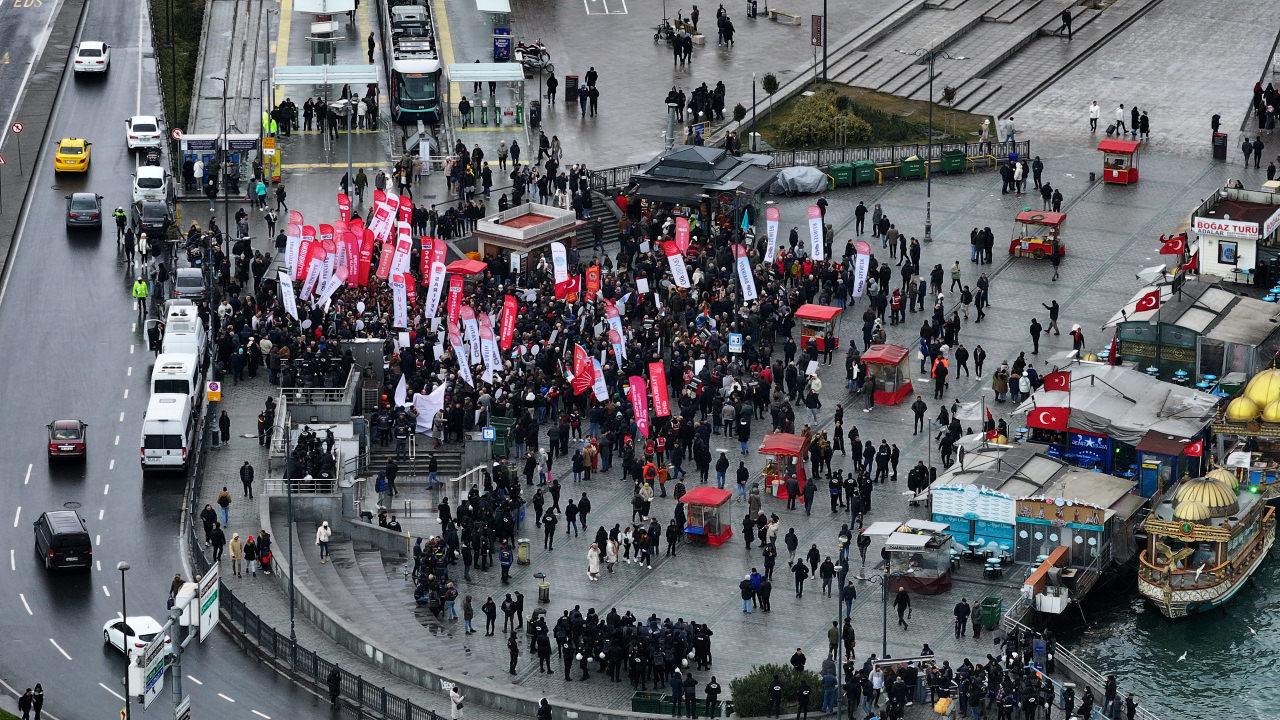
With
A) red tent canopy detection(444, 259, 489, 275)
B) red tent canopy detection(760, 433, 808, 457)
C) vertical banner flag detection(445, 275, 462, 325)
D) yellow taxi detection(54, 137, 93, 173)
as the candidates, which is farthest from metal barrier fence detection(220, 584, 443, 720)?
yellow taxi detection(54, 137, 93, 173)

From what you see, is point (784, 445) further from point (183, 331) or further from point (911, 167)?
point (911, 167)

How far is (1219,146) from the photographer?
11519 cm

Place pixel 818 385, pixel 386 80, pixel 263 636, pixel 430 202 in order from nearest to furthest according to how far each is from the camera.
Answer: pixel 263 636 < pixel 818 385 < pixel 430 202 < pixel 386 80

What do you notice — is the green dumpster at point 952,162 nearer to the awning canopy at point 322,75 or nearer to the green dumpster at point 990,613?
the awning canopy at point 322,75

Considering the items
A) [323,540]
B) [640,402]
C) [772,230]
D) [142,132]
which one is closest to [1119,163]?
[772,230]

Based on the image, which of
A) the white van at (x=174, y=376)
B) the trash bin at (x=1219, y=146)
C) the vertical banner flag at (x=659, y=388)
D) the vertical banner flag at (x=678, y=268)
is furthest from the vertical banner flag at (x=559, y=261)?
the trash bin at (x=1219, y=146)

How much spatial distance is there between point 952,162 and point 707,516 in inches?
1317

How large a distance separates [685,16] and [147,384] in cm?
4514

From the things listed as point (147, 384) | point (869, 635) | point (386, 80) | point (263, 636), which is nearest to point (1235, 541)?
point (869, 635)

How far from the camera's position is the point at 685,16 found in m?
132

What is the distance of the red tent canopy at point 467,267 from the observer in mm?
100250

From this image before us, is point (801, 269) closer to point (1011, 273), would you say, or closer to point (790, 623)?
point (1011, 273)

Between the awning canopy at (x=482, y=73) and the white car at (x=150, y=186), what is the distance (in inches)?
596

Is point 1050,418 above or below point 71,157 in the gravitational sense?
below
